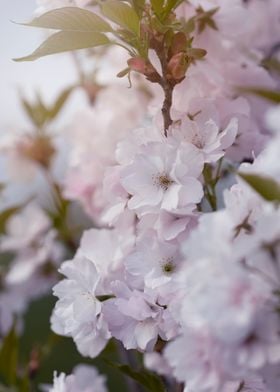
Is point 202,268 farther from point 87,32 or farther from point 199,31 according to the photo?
point 199,31

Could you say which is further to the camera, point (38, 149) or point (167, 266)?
point (38, 149)

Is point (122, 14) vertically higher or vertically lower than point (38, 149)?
higher

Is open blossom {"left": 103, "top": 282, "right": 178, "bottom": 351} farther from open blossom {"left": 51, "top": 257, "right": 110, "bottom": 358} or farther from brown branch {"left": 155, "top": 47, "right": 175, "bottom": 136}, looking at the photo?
brown branch {"left": 155, "top": 47, "right": 175, "bottom": 136}

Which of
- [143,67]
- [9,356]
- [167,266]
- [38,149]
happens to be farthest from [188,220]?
[38,149]

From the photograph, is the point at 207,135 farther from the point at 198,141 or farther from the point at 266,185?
the point at 266,185

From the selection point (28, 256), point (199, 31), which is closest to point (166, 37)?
point (199, 31)

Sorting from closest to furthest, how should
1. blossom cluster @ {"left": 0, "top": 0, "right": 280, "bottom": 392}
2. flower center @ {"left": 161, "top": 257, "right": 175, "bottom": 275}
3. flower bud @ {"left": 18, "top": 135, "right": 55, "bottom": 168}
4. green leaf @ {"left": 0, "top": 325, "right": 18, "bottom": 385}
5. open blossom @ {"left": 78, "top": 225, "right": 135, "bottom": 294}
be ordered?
1. blossom cluster @ {"left": 0, "top": 0, "right": 280, "bottom": 392}
2. flower center @ {"left": 161, "top": 257, "right": 175, "bottom": 275}
3. open blossom @ {"left": 78, "top": 225, "right": 135, "bottom": 294}
4. green leaf @ {"left": 0, "top": 325, "right": 18, "bottom": 385}
5. flower bud @ {"left": 18, "top": 135, "right": 55, "bottom": 168}

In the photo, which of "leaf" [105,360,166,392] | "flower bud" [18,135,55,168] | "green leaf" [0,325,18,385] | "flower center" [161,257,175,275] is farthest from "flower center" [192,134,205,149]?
"flower bud" [18,135,55,168]
